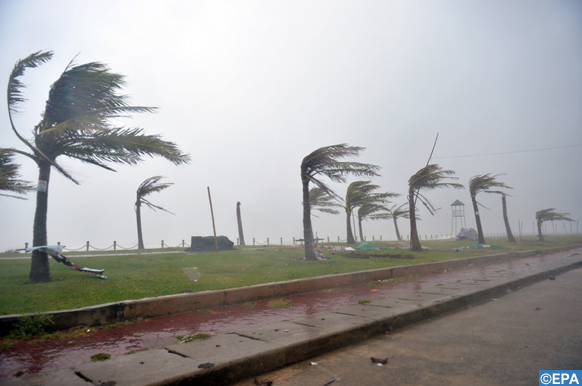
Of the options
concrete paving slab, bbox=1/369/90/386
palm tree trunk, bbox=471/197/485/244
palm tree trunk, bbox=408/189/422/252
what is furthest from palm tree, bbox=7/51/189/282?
palm tree trunk, bbox=471/197/485/244

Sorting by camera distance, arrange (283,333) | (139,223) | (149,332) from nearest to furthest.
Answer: (283,333) → (149,332) → (139,223)

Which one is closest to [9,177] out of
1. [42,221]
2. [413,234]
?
[42,221]

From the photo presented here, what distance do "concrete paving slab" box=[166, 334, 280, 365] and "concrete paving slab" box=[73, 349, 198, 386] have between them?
151 mm

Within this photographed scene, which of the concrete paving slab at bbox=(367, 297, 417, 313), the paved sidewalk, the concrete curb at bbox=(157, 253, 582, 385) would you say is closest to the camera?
the paved sidewalk

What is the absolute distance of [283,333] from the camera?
438cm

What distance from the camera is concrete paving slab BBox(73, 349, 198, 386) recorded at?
2.93m

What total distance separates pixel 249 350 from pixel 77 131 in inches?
274

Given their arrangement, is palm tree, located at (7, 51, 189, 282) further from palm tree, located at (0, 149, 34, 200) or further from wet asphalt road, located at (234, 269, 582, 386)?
wet asphalt road, located at (234, 269, 582, 386)

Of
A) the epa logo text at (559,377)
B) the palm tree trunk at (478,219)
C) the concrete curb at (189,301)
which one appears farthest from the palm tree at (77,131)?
the palm tree trunk at (478,219)

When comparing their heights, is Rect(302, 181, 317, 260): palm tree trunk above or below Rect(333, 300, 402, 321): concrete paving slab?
above

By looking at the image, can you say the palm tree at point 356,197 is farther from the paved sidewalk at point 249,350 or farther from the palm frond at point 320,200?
the paved sidewalk at point 249,350

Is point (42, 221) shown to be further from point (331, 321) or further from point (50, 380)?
point (331, 321)

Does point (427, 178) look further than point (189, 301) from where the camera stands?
Yes

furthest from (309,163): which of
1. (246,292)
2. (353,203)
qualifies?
(353,203)
